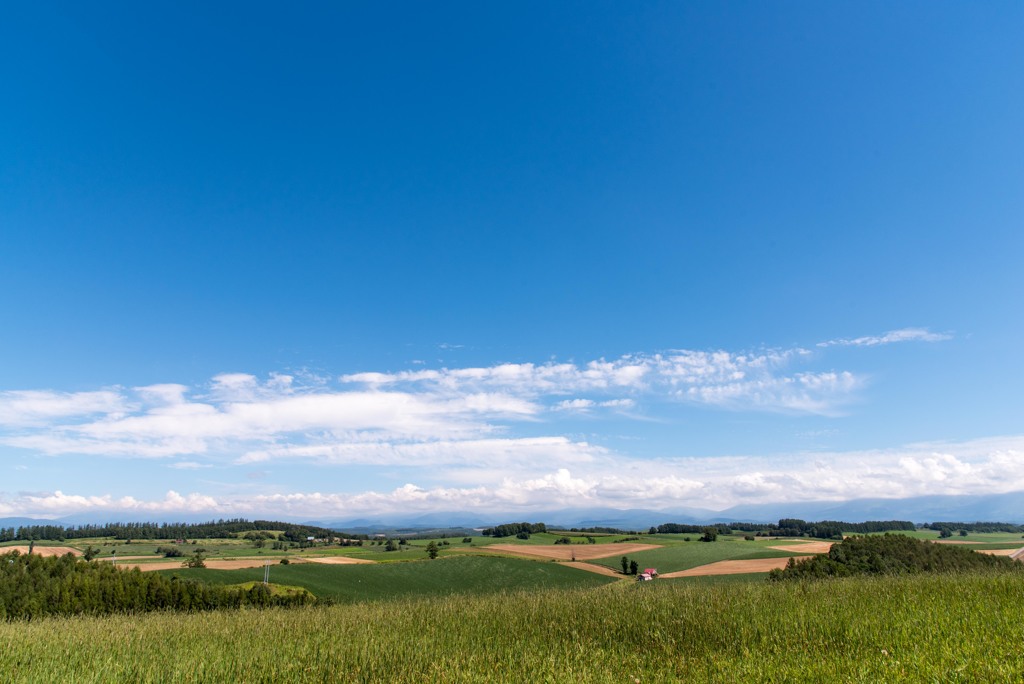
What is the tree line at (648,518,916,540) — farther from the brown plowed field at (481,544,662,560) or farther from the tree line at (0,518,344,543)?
the tree line at (0,518,344,543)

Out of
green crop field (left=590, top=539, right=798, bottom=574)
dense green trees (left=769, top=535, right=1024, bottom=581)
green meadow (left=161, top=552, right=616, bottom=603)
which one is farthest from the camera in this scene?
green crop field (left=590, top=539, right=798, bottom=574)

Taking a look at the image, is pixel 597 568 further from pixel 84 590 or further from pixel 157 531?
pixel 157 531

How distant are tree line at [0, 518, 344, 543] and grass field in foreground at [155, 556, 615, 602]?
67.4 meters

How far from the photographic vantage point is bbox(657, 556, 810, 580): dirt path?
52.1 metres

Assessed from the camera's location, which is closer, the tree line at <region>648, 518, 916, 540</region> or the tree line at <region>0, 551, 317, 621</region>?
the tree line at <region>0, 551, 317, 621</region>

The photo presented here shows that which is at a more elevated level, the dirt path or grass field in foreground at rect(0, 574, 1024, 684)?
grass field in foreground at rect(0, 574, 1024, 684)

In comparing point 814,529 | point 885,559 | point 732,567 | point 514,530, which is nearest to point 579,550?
point 732,567

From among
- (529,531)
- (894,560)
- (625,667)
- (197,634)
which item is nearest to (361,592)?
(197,634)

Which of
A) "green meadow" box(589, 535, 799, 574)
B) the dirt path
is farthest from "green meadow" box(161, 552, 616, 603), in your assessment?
"green meadow" box(589, 535, 799, 574)

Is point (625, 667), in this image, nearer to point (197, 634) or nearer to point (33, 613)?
point (197, 634)

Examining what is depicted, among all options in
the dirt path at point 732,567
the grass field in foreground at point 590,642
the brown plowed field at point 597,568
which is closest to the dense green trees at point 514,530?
the brown plowed field at point 597,568

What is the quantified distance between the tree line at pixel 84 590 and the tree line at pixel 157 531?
318ft

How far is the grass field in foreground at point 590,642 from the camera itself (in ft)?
26.3

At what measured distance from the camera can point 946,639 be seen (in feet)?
28.8
